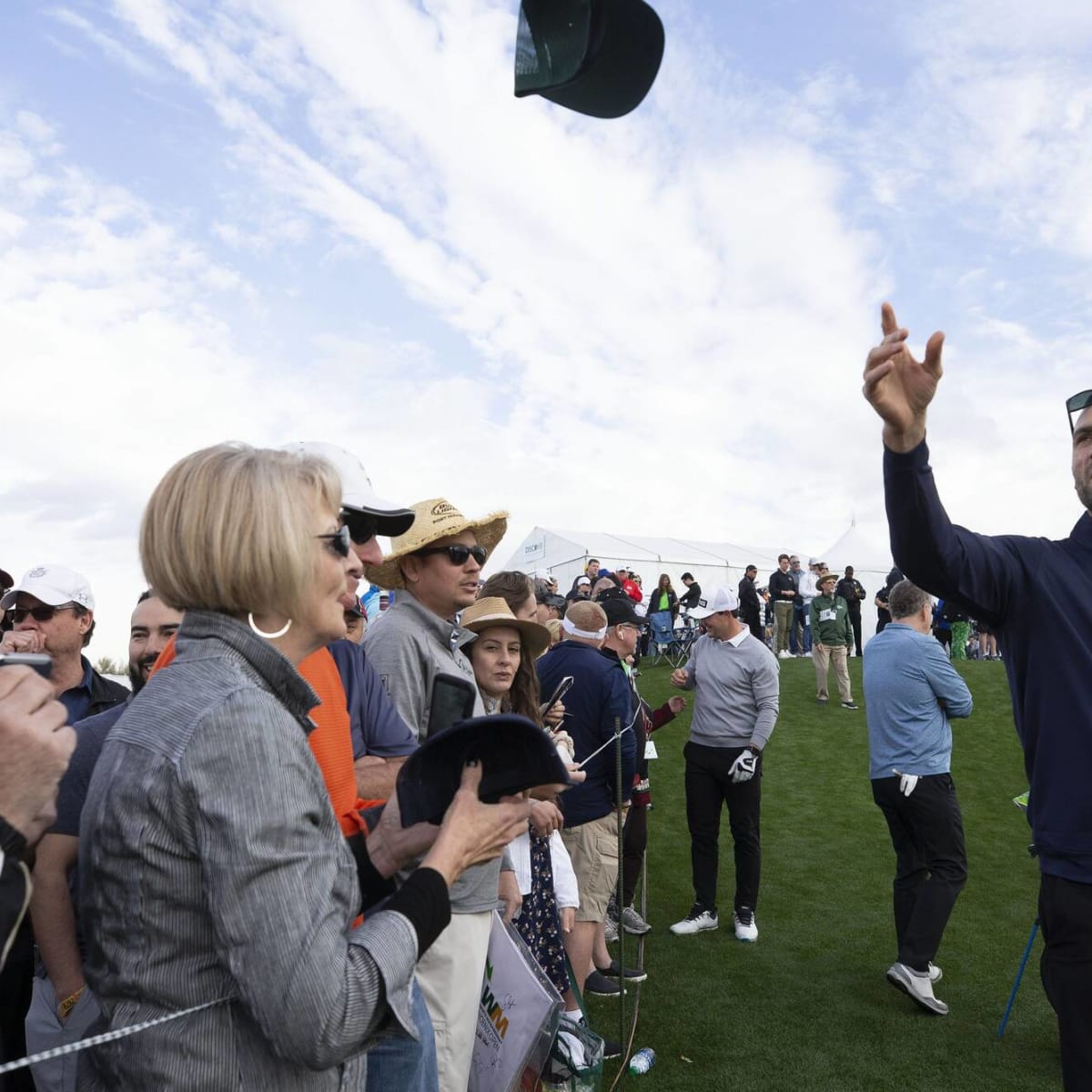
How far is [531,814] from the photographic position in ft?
12.7

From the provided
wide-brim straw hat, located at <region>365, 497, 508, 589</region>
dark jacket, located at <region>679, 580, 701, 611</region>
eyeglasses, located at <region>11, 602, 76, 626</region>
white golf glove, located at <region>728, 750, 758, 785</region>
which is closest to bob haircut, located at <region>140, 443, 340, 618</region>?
wide-brim straw hat, located at <region>365, 497, 508, 589</region>

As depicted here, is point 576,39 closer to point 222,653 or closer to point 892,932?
point 222,653

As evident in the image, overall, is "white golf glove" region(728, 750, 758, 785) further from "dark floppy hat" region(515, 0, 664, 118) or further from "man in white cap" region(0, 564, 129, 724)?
"dark floppy hat" region(515, 0, 664, 118)

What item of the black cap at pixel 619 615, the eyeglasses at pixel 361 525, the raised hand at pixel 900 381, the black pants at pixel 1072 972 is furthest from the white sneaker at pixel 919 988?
the eyeglasses at pixel 361 525

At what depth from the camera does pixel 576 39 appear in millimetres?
2131

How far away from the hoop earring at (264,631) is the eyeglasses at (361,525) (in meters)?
1.20

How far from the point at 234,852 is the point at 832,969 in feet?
19.2

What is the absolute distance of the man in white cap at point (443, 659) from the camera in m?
2.71

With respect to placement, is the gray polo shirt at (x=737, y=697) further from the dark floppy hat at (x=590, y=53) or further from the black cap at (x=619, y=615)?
the dark floppy hat at (x=590, y=53)

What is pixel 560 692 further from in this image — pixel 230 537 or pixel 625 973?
pixel 230 537

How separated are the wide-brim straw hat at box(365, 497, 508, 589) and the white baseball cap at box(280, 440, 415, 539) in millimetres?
459

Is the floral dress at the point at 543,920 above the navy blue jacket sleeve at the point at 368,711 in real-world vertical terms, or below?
below

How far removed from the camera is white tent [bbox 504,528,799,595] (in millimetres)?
24248

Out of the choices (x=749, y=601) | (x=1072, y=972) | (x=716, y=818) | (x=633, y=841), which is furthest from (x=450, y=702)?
(x=749, y=601)
